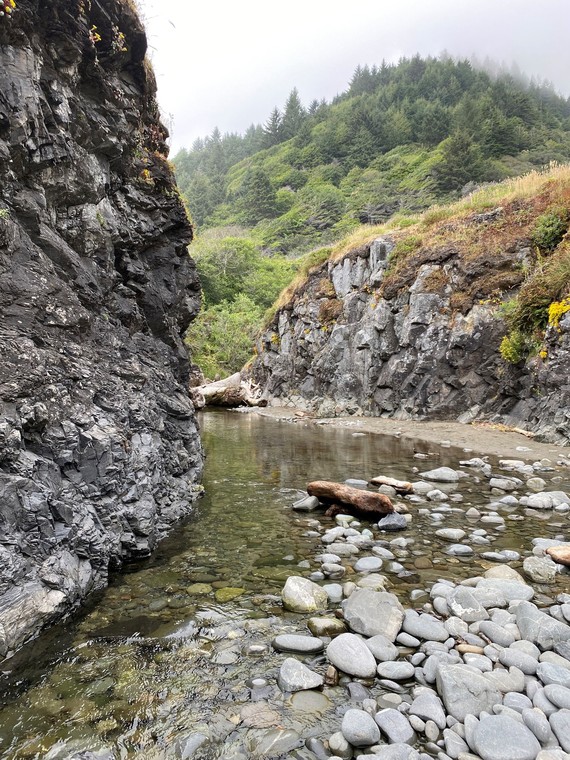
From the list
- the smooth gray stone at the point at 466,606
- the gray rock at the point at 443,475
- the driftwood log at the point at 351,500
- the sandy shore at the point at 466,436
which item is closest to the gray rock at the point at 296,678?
the smooth gray stone at the point at 466,606

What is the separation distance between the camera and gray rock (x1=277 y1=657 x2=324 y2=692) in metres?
3.38

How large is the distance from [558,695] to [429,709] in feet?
3.04

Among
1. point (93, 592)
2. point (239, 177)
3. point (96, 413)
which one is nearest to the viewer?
point (93, 592)

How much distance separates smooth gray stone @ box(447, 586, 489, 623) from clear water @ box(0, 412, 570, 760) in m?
0.51

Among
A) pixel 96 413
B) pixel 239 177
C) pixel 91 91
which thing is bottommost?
pixel 96 413

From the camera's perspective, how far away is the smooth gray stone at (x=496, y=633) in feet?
12.6

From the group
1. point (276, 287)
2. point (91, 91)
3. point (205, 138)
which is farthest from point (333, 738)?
point (205, 138)

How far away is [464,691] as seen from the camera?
10.3 ft

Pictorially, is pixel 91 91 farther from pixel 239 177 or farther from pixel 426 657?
pixel 239 177

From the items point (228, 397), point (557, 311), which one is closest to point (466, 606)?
point (557, 311)

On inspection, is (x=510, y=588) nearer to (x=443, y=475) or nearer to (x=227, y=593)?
(x=227, y=593)

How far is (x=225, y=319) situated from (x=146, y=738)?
40890 mm

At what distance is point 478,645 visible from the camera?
3846 mm

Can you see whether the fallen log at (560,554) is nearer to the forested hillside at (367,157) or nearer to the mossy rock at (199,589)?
the mossy rock at (199,589)
